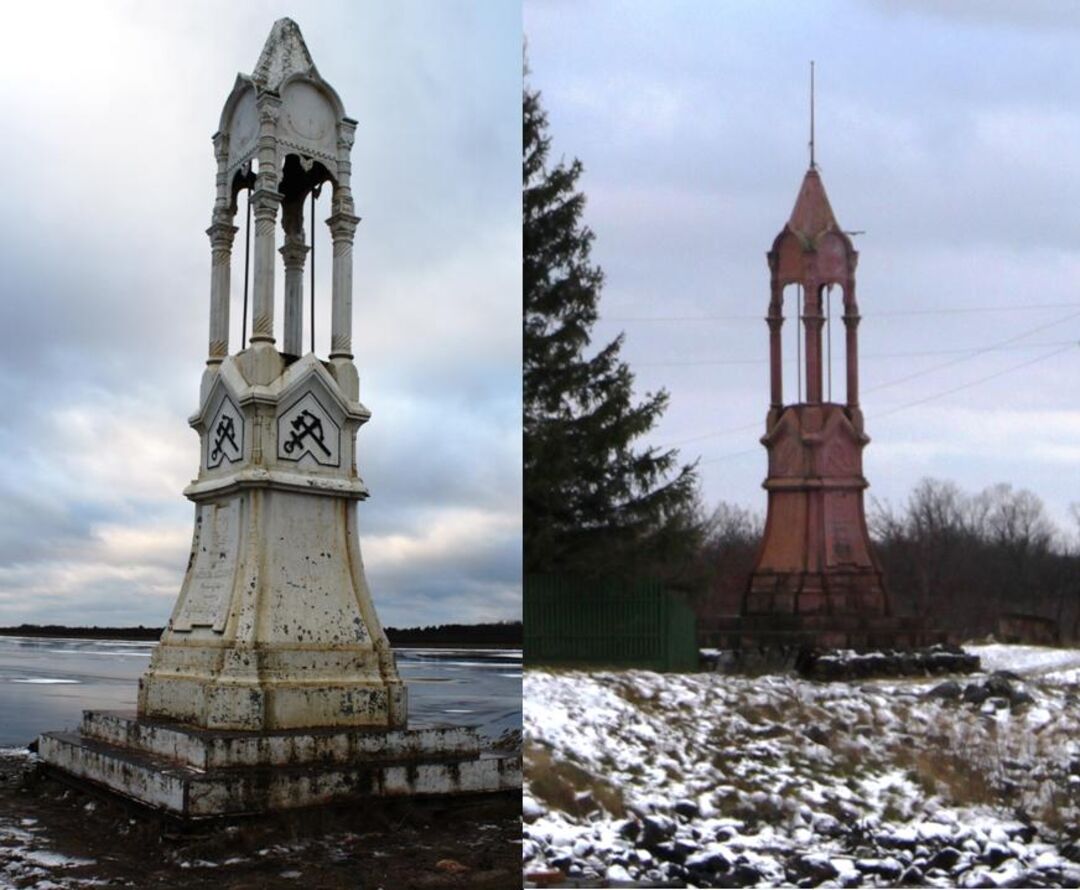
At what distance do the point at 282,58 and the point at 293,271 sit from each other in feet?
4.32

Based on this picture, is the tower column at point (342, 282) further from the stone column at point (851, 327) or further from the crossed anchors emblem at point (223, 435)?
the stone column at point (851, 327)

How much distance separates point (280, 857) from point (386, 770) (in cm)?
82

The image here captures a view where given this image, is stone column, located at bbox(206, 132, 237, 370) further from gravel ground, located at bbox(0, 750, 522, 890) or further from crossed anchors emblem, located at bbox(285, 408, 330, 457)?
gravel ground, located at bbox(0, 750, 522, 890)

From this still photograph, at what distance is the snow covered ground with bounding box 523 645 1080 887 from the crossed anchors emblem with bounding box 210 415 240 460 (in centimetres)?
213

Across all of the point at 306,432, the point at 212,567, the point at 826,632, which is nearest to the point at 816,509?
the point at 826,632

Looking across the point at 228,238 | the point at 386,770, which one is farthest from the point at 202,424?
the point at 386,770

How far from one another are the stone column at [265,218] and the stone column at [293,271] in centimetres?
65

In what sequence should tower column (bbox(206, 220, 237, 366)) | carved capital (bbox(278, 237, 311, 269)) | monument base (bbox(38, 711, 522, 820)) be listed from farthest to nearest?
carved capital (bbox(278, 237, 311, 269)), tower column (bbox(206, 220, 237, 366)), monument base (bbox(38, 711, 522, 820))

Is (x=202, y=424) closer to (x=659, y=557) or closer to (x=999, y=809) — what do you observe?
(x=659, y=557)

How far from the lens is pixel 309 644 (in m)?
5.99

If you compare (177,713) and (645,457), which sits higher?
(645,457)

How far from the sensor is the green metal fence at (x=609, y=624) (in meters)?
6.17

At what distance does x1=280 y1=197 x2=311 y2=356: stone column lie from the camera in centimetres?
706

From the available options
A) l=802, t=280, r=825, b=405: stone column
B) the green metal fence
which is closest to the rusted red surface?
l=802, t=280, r=825, b=405: stone column
